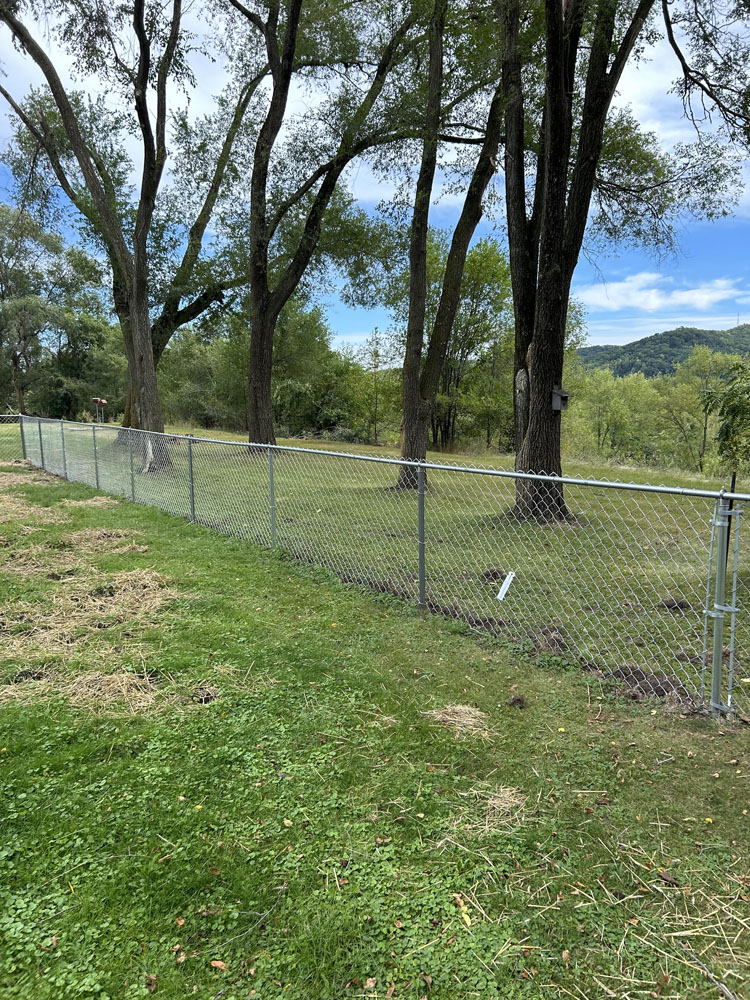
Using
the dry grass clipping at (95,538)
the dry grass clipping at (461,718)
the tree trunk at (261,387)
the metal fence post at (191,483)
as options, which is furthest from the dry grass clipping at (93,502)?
the dry grass clipping at (461,718)

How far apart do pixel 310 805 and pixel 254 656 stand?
146 cm

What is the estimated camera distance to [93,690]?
3.15m

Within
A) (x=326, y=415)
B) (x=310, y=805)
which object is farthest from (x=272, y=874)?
(x=326, y=415)

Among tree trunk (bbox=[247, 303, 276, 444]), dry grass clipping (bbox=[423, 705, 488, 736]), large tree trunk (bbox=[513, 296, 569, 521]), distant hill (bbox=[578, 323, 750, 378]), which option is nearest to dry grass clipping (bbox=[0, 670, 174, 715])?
dry grass clipping (bbox=[423, 705, 488, 736])

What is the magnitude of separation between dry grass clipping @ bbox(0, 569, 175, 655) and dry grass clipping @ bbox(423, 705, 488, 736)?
7.74 ft

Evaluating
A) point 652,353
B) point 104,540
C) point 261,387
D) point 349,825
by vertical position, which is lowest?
point 349,825

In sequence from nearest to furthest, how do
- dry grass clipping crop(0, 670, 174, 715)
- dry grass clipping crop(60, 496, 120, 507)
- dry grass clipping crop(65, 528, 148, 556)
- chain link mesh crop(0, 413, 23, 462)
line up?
dry grass clipping crop(0, 670, 174, 715), dry grass clipping crop(65, 528, 148, 556), dry grass clipping crop(60, 496, 120, 507), chain link mesh crop(0, 413, 23, 462)

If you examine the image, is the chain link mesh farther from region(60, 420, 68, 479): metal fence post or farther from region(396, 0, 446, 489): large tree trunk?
region(396, 0, 446, 489): large tree trunk

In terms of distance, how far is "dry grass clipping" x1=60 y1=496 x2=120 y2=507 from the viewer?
8484 mm

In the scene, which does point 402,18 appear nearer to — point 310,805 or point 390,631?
point 390,631

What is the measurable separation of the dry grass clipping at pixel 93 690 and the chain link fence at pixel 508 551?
6.99 feet

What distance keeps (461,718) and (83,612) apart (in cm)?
302

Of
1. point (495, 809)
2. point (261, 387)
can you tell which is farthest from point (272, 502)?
point (261, 387)

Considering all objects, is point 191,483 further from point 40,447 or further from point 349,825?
point 40,447
